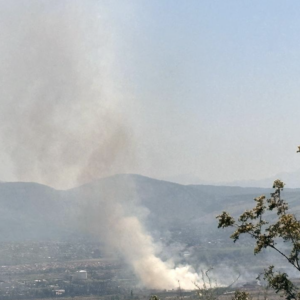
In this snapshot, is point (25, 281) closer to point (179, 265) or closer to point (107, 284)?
point (107, 284)

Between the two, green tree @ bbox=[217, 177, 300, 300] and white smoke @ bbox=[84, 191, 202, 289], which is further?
white smoke @ bbox=[84, 191, 202, 289]

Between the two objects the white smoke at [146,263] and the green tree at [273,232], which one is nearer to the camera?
the green tree at [273,232]

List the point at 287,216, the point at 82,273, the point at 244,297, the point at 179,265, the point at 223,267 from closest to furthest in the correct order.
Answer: the point at 287,216 → the point at 244,297 → the point at 179,265 → the point at 223,267 → the point at 82,273

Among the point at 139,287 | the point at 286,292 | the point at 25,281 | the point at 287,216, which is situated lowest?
the point at 286,292

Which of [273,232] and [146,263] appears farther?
[146,263]

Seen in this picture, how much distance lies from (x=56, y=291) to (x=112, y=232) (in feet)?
86.6

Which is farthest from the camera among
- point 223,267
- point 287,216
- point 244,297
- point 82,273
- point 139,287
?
point 82,273

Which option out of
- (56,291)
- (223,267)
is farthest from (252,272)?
(56,291)

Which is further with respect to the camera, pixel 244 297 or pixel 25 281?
pixel 25 281

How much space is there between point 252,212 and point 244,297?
558cm

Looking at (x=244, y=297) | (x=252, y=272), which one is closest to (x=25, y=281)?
(x=252, y=272)

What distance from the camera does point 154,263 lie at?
170000 millimetres

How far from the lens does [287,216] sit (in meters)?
31.1

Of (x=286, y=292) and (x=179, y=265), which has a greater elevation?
(x=179, y=265)
